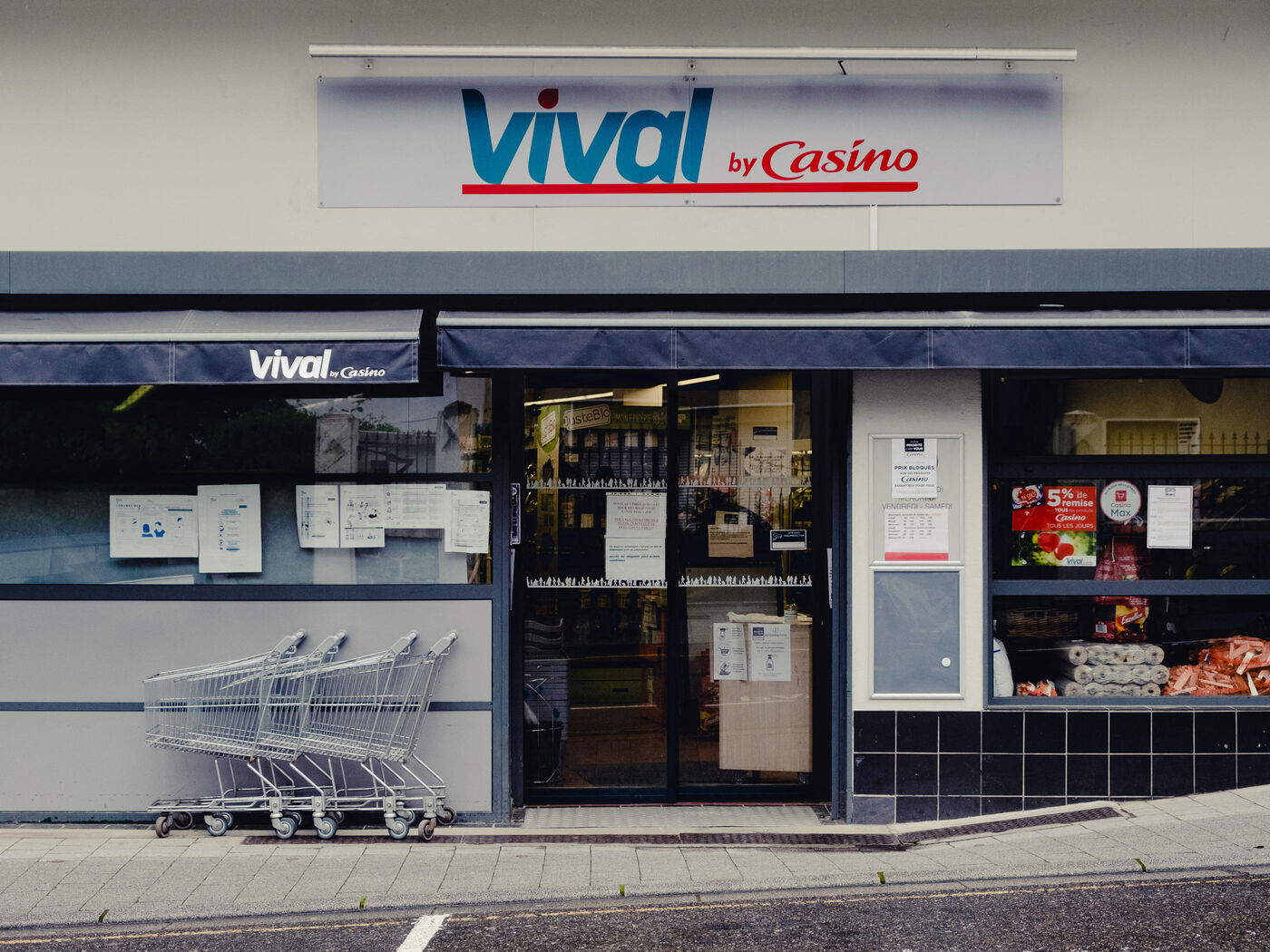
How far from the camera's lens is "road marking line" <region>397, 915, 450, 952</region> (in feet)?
16.2

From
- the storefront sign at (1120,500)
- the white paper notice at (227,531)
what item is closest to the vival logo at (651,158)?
the storefront sign at (1120,500)

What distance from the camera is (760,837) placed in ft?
22.0

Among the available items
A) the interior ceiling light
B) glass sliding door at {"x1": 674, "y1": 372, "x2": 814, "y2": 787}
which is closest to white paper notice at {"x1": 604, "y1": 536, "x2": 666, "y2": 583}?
glass sliding door at {"x1": 674, "y1": 372, "x2": 814, "y2": 787}

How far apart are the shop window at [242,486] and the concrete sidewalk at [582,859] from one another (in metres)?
1.61

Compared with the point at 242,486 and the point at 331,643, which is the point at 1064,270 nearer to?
the point at 331,643

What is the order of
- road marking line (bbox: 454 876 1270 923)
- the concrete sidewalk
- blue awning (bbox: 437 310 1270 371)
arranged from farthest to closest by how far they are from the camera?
blue awning (bbox: 437 310 1270 371)
the concrete sidewalk
road marking line (bbox: 454 876 1270 923)

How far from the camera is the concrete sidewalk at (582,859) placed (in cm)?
561

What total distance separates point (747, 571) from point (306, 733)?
9.86 ft

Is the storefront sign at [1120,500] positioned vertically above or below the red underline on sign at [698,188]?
below

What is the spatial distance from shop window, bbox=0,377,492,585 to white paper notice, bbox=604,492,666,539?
90 centimetres

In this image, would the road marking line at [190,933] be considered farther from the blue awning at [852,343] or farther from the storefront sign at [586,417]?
the storefront sign at [586,417]

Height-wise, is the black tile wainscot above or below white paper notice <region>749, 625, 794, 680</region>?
below

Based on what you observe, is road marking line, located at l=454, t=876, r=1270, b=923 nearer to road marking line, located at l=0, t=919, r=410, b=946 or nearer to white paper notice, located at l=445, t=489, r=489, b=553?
road marking line, located at l=0, t=919, r=410, b=946

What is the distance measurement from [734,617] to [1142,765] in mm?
2700
